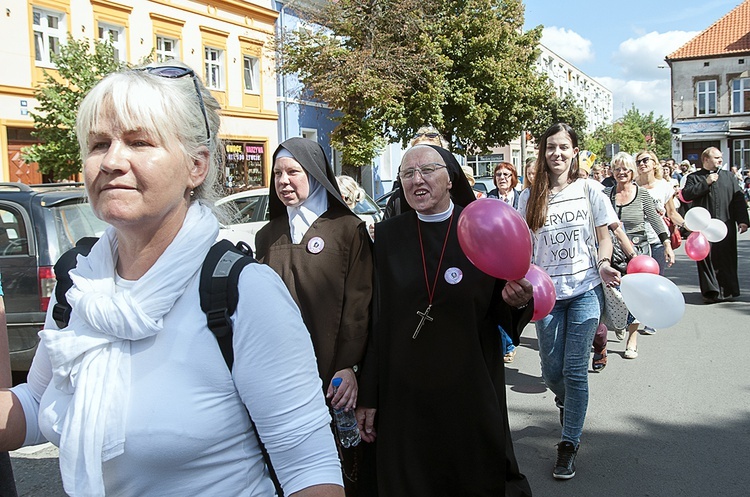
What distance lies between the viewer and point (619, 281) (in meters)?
3.96

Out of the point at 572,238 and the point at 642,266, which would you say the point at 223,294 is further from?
the point at 642,266

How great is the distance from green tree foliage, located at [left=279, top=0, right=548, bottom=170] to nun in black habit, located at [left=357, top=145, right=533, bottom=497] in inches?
665

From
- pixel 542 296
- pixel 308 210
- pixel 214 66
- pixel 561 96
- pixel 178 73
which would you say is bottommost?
pixel 542 296

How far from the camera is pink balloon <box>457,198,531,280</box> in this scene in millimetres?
2684

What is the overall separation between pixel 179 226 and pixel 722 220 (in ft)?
31.5

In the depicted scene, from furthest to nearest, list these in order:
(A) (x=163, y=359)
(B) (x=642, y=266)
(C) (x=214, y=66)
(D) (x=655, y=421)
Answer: (C) (x=214, y=66) < (D) (x=655, y=421) < (B) (x=642, y=266) < (A) (x=163, y=359)

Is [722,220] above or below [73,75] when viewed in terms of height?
below

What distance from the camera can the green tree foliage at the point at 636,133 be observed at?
64456 mm

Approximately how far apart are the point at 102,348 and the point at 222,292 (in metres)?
0.28

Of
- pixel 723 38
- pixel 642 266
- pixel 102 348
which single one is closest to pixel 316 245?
pixel 102 348

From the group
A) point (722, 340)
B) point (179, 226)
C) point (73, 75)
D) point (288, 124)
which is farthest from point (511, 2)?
point (179, 226)

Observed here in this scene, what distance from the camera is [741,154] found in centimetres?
4462

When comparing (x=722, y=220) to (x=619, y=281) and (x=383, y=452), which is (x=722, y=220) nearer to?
(x=619, y=281)

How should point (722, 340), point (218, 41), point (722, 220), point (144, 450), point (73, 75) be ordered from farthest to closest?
point (218, 41) < point (73, 75) < point (722, 220) < point (722, 340) < point (144, 450)
